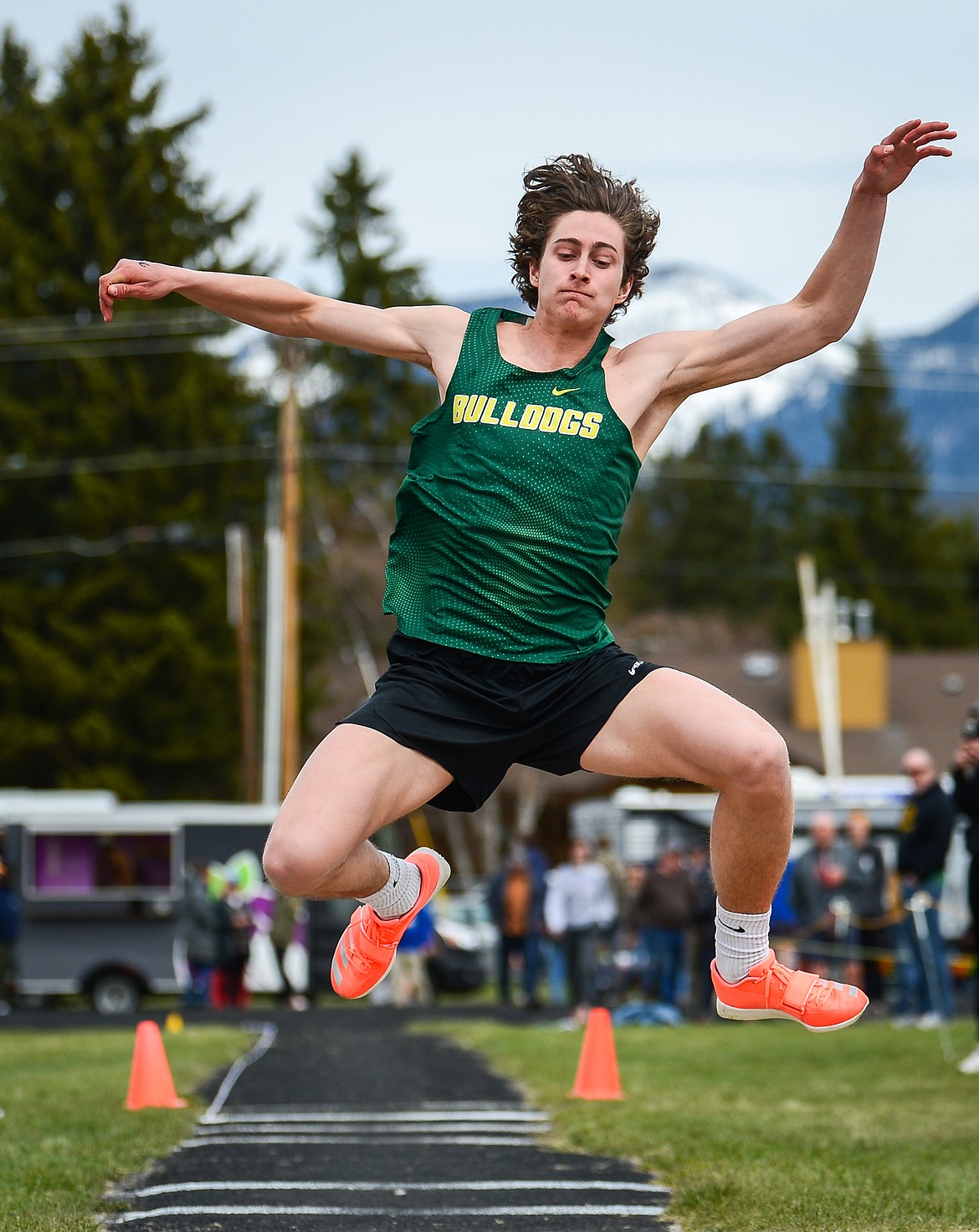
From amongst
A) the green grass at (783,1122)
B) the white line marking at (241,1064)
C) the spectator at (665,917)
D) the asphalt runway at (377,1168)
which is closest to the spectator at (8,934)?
the white line marking at (241,1064)

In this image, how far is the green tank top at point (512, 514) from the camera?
201 inches

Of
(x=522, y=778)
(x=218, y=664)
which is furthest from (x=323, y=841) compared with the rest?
(x=522, y=778)

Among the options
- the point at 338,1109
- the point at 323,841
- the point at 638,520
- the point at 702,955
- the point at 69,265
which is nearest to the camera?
the point at 323,841

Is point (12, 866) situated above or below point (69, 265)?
below

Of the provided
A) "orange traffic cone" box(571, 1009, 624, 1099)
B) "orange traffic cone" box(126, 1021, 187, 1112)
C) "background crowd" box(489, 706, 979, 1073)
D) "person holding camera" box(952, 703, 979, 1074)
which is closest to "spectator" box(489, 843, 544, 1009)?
"background crowd" box(489, 706, 979, 1073)

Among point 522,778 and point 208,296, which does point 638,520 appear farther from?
point 208,296

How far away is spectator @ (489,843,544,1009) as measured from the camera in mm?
20312

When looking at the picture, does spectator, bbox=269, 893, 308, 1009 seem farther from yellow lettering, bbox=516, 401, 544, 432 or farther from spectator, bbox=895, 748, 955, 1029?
yellow lettering, bbox=516, 401, 544, 432

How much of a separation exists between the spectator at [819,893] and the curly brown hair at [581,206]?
45.6 feet

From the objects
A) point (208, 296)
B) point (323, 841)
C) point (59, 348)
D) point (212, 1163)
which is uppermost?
point (59, 348)

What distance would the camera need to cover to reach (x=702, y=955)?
20.2 meters

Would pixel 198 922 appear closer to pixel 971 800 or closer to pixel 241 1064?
pixel 241 1064

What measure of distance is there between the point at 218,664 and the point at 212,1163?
33258mm

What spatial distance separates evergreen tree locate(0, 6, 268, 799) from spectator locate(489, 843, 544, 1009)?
1935 centimetres
